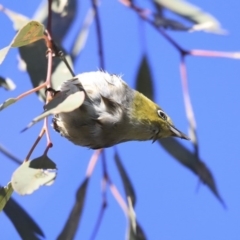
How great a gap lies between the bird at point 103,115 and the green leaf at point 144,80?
0.20 m

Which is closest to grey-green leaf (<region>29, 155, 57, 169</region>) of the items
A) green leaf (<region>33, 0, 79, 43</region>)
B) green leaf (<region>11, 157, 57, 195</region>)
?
green leaf (<region>11, 157, 57, 195</region>)

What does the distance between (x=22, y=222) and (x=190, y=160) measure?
A: 37cm

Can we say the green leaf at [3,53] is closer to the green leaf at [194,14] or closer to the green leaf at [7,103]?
the green leaf at [7,103]

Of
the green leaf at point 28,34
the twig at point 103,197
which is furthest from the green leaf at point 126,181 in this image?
the green leaf at point 28,34

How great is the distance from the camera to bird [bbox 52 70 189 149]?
1319mm

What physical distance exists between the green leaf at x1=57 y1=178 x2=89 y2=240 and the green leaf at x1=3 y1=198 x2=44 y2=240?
5 centimetres

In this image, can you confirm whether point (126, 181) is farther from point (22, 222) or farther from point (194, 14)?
point (194, 14)

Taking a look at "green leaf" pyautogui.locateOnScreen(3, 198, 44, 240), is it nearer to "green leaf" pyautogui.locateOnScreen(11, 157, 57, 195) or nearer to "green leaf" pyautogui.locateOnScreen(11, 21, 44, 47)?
A: "green leaf" pyautogui.locateOnScreen(11, 157, 57, 195)

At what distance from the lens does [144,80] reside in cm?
174

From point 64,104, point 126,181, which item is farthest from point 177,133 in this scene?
point 64,104

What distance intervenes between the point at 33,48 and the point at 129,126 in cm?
30

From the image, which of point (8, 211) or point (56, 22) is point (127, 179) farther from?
point (56, 22)

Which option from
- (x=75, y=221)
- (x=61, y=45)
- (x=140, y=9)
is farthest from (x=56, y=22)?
(x=75, y=221)

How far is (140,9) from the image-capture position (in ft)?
5.56
